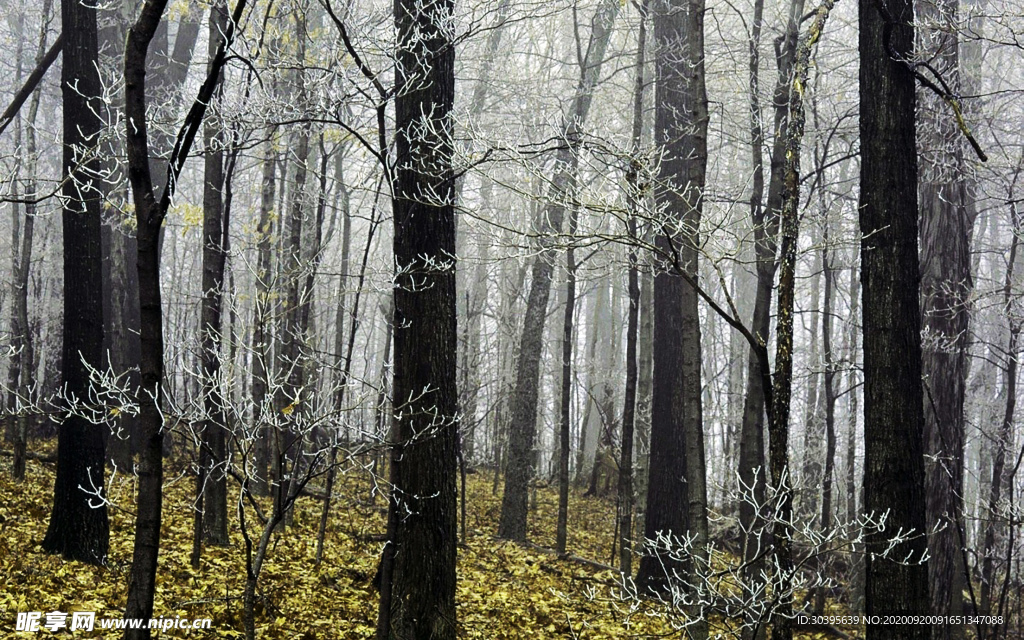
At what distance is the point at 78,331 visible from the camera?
7.30m

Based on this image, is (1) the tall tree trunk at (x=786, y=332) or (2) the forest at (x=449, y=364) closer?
(2) the forest at (x=449, y=364)

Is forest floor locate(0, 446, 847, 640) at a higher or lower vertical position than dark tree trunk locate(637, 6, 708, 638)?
lower

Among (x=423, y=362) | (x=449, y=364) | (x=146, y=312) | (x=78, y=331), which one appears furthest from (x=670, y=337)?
(x=146, y=312)

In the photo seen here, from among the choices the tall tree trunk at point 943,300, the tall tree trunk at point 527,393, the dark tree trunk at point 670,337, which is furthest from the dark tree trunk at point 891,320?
the tall tree trunk at point 527,393

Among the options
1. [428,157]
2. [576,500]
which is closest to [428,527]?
[428,157]

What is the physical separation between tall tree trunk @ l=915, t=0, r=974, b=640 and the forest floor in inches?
136

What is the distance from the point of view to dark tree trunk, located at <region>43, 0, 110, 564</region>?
23.6ft

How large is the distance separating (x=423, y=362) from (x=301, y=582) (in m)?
3.29

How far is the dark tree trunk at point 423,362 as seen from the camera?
19.5ft

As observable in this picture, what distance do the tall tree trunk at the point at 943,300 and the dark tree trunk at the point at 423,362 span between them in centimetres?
576

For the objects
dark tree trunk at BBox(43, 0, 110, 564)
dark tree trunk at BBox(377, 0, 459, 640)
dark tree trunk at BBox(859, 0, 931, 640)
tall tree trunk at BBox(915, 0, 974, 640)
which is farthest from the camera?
tall tree trunk at BBox(915, 0, 974, 640)

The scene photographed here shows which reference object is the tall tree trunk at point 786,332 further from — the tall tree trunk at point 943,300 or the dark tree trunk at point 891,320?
the tall tree trunk at point 943,300

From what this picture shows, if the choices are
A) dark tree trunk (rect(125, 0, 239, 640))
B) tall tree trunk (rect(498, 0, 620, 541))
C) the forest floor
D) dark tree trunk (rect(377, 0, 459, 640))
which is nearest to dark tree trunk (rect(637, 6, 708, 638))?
the forest floor

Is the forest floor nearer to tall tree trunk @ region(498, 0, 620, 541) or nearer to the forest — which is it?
the forest
